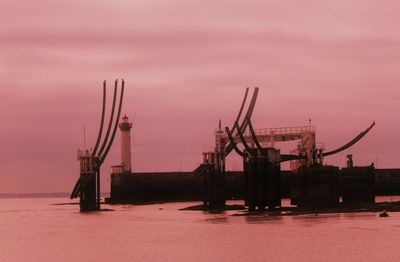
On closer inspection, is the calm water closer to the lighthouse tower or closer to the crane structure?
the crane structure

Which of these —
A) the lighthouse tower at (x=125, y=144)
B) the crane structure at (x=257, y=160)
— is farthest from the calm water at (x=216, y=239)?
the lighthouse tower at (x=125, y=144)

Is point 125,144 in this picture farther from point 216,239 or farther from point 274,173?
point 216,239

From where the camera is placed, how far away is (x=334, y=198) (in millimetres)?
72500

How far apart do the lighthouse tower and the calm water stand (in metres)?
41.4

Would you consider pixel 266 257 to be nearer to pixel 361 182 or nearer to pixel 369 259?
pixel 369 259

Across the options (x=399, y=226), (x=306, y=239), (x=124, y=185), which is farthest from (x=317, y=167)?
(x=124, y=185)

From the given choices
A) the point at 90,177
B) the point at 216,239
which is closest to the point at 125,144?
the point at 90,177

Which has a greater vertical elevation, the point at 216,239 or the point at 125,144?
the point at 125,144

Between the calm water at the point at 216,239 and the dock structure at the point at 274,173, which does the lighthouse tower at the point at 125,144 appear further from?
the calm water at the point at 216,239

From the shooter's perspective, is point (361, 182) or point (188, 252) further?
point (361, 182)

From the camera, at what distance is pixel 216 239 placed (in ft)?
161

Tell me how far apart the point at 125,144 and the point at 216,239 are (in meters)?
61.9

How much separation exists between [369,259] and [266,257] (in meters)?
4.74

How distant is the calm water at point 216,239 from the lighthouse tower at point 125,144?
41445mm
